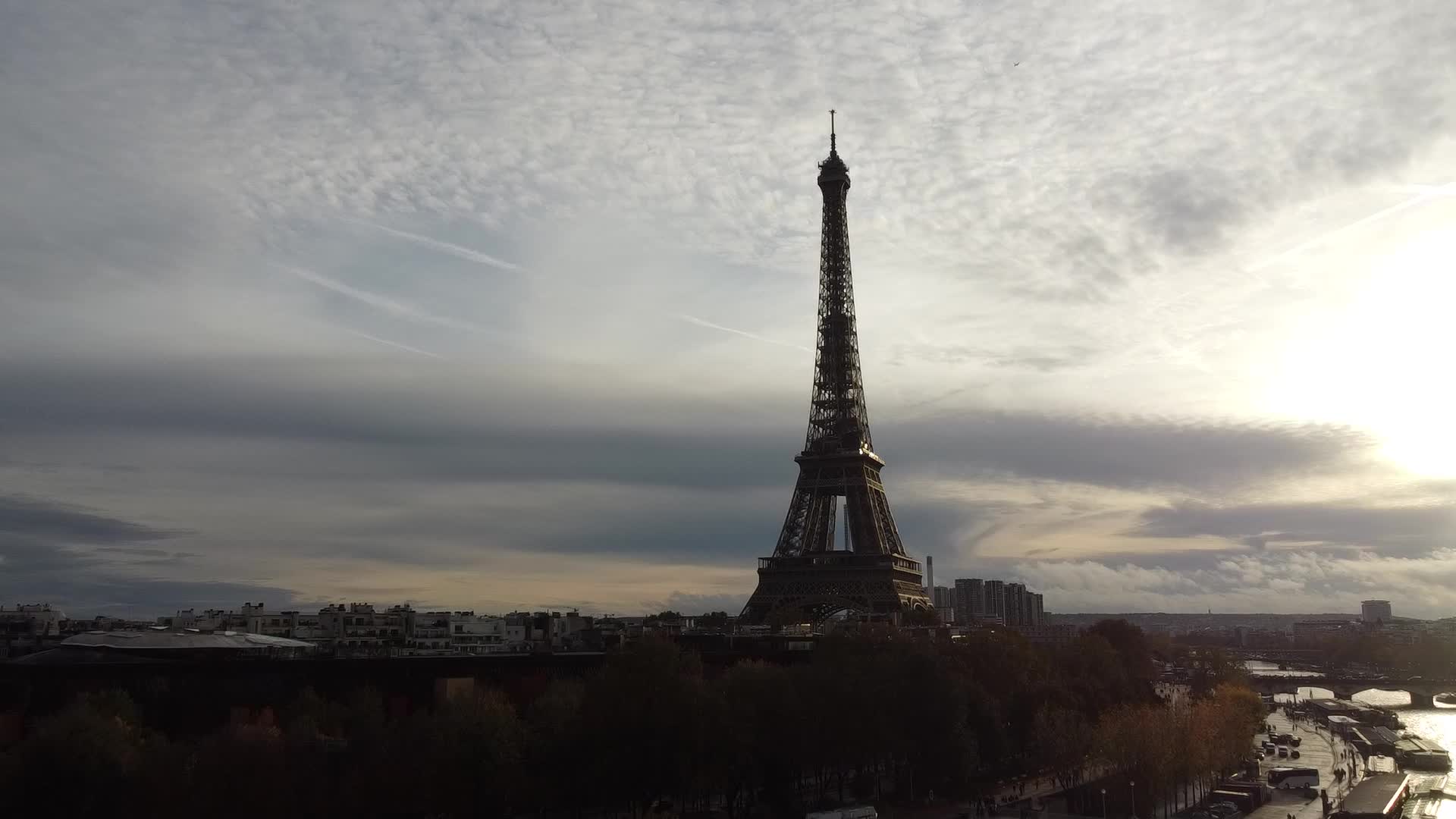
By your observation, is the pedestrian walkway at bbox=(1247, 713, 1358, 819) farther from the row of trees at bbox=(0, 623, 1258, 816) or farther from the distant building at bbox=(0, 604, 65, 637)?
the distant building at bbox=(0, 604, 65, 637)

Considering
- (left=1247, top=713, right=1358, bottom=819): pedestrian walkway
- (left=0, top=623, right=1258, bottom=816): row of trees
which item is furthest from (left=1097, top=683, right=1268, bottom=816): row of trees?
(left=1247, top=713, right=1358, bottom=819): pedestrian walkway

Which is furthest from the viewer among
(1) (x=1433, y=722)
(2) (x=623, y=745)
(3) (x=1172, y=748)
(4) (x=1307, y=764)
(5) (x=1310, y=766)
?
(1) (x=1433, y=722)

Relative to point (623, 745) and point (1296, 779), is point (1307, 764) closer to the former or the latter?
point (1296, 779)

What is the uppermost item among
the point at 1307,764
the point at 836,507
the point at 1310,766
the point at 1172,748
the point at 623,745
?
the point at 836,507

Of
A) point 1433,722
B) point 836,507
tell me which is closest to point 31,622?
point 836,507

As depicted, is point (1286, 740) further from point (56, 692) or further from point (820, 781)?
point (56, 692)

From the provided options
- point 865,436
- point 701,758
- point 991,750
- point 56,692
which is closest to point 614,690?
point 701,758

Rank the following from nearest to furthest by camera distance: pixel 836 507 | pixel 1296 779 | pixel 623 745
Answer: pixel 623 745, pixel 1296 779, pixel 836 507
